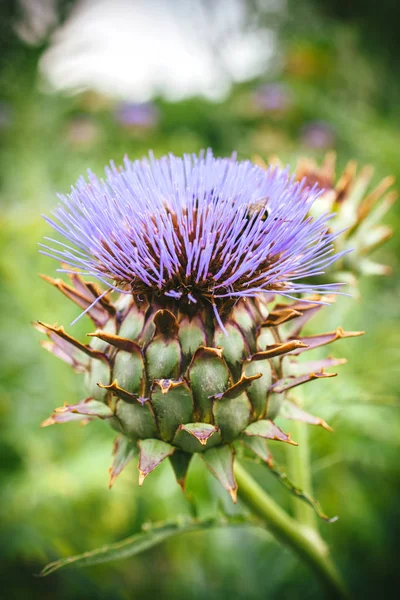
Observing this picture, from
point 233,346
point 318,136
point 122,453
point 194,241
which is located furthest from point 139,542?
point 318,136

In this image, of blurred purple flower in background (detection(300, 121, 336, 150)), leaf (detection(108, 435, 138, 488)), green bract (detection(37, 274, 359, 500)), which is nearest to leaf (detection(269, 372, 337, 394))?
green bract (detection(37, 274, 359, 500))

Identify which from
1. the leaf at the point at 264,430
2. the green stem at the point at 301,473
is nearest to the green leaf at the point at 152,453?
the leaf at the point at 264,430

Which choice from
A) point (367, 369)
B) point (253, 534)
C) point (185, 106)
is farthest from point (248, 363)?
point (185, 106)

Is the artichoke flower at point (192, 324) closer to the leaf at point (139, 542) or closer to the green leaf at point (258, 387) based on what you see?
the green leaf at point (258, 387)

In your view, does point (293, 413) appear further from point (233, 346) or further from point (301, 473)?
point (301, 473)

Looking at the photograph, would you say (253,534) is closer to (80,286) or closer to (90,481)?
(90,481)

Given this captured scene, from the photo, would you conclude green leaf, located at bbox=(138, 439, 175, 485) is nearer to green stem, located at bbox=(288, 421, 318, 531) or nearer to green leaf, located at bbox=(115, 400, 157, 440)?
green leaf, located at bbox=(115, 400, 157, 440)
